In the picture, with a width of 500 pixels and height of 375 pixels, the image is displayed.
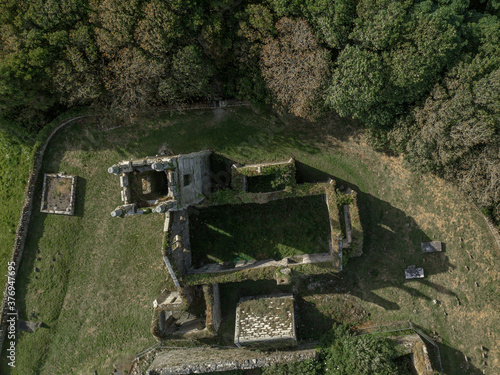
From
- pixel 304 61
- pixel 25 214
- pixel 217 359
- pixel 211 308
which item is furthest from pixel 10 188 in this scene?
pixel 304 61

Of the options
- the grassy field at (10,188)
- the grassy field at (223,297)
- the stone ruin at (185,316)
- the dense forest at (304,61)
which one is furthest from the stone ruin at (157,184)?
the grassy field at (10,188)

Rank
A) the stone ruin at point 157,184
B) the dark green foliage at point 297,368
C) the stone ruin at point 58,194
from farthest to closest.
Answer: the stone ruin at point 58,194, the dark green foliage at point 297,368, the stone ruin at point 157,184

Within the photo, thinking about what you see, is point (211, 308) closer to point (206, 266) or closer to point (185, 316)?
point (206, 266)

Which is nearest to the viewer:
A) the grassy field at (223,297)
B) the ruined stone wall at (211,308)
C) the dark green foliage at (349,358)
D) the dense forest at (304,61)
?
the dense forest at (304,61)

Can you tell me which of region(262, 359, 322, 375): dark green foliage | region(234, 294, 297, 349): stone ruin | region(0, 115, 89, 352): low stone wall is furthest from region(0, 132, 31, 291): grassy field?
region(262, 359, 322, 375): dark green foliage

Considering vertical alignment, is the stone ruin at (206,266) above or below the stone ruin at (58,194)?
below

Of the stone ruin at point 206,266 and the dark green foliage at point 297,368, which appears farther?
the dark green foliage at point 297,368

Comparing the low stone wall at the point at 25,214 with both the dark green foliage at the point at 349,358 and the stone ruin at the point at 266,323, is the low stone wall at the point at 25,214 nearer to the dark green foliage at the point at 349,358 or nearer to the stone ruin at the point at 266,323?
the stone ruin at the point at 266,323
